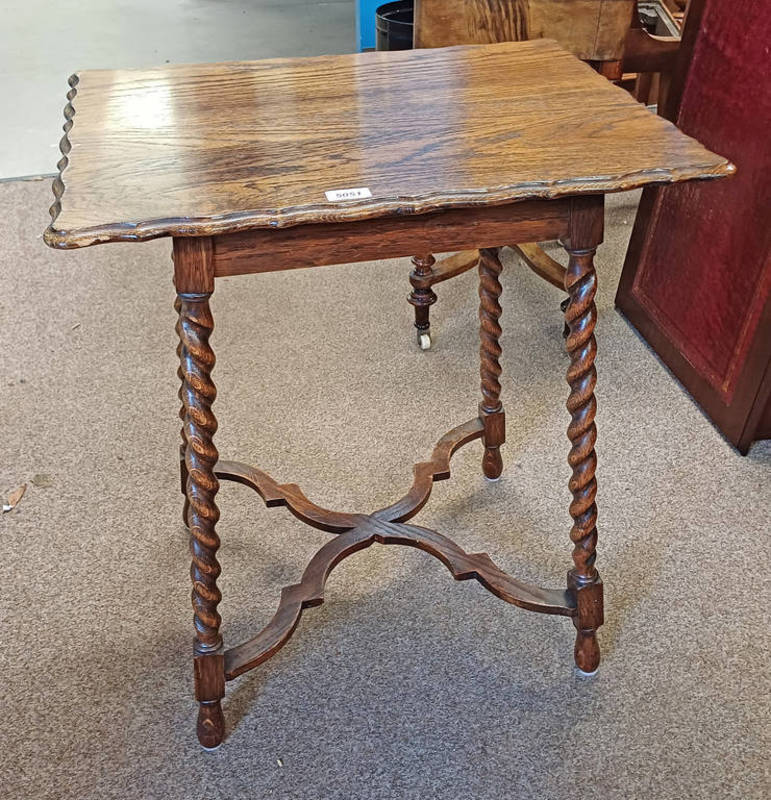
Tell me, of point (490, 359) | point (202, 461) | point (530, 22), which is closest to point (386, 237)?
point (202, 461)

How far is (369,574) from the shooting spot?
164cm

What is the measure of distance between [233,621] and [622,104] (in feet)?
3.45

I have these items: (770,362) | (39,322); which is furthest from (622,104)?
(39,322)

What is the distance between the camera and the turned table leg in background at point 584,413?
1147mm

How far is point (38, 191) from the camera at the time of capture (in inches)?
122

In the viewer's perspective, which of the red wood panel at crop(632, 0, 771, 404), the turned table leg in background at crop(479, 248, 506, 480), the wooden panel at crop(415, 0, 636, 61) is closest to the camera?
the turned table leg in background at crop(479, 248, 506, 480)

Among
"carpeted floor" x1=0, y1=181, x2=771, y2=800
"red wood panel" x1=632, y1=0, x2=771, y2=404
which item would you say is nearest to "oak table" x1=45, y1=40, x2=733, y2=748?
"carpeted floor" x1=0, y1=181, x2=771, y2=800

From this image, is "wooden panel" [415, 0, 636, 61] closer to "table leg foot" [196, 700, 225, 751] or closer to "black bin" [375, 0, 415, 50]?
"black bin" [375, 0, 415, 50]

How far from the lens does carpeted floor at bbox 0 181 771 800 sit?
1.33m

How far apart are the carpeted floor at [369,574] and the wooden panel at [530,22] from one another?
26.8 inches

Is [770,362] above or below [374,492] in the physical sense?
above

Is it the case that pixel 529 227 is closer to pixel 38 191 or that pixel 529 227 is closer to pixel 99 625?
pixel 99 625

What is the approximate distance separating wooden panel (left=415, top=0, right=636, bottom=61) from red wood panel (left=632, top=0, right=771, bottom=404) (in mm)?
217

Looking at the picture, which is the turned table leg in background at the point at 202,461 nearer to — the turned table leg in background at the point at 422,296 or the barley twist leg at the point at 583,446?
the barley twist leg at the point at 583,446
